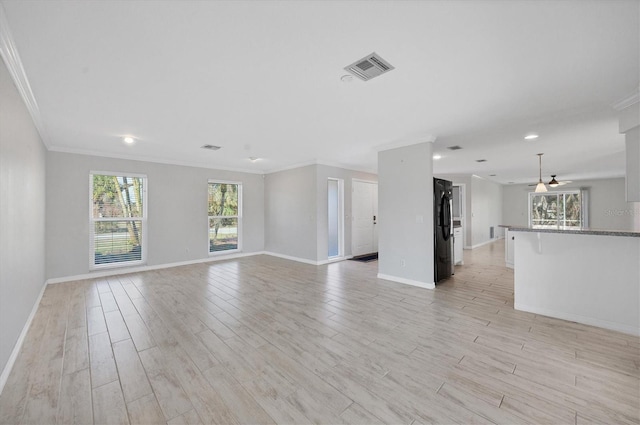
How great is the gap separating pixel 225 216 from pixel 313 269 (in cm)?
300

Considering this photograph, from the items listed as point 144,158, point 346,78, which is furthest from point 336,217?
point 346,78

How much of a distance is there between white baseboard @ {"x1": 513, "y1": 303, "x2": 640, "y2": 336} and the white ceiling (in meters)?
2.48

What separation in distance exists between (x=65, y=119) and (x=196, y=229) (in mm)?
3468

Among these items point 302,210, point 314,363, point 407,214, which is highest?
point 302,210

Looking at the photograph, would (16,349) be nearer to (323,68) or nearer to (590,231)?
(323,68)

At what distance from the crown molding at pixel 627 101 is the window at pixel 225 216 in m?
7.19

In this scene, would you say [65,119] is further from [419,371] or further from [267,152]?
[419,371]

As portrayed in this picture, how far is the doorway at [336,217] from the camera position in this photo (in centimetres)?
692

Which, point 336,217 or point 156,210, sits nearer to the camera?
point 156,210

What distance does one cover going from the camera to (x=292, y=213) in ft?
22.7

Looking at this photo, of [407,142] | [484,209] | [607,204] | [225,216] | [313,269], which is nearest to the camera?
[407,142]

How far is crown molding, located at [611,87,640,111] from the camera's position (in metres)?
2.72

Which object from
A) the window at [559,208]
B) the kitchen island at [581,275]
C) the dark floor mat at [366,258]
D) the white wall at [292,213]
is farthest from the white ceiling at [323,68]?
the window at [559,208]

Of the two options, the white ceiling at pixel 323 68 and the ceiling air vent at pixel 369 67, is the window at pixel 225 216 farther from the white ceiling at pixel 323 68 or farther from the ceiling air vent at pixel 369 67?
the ceiling air vent at pixel 369 67
